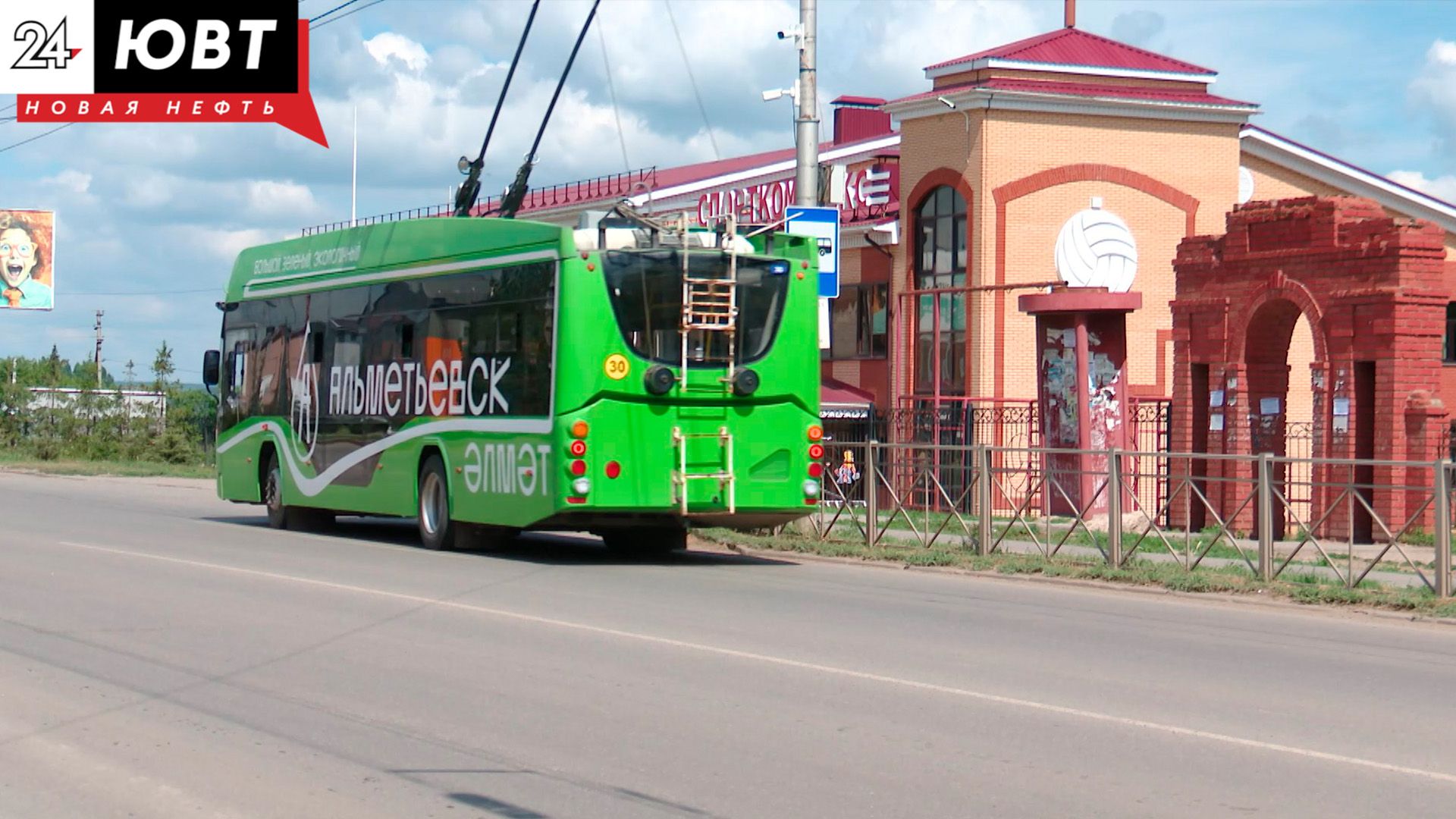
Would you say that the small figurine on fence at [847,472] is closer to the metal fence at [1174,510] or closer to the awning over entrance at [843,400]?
the metal fence at [1174,510]

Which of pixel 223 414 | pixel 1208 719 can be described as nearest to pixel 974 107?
pixel 223 414

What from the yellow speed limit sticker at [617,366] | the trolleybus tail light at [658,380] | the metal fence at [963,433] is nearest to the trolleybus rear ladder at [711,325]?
the trolleybus tail light at [658,380]

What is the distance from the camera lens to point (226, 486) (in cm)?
2492

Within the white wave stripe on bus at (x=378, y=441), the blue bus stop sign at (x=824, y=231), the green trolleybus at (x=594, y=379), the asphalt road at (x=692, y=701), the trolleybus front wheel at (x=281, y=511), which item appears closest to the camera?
the asphalt road at (x=692, y=701)

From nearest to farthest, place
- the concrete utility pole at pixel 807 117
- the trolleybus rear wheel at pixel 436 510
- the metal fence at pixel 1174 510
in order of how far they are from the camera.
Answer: the metal fence at pixel 1174 510 < the trolleybus rear wheel at pixel 436 510 < the concrete utility pole at pixel 807 117

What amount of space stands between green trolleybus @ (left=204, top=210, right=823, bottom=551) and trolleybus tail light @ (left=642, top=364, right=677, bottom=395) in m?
0.02

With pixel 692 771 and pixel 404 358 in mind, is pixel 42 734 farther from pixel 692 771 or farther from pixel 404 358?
pixel 404 358

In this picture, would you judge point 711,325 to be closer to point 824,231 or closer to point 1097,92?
point 824,231

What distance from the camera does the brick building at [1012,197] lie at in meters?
34.7

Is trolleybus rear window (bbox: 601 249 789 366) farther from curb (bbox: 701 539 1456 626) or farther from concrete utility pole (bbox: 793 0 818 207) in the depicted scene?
concrete utility pole (bbox: 793 0 818 207)

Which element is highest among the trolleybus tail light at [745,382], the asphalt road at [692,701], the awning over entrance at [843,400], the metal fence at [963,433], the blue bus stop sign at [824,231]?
the blue bus stop sign at [824,231]

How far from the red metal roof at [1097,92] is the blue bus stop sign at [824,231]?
1497 centimetres

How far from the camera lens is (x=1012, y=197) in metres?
34.8

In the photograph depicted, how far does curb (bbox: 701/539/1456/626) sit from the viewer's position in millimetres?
14102
